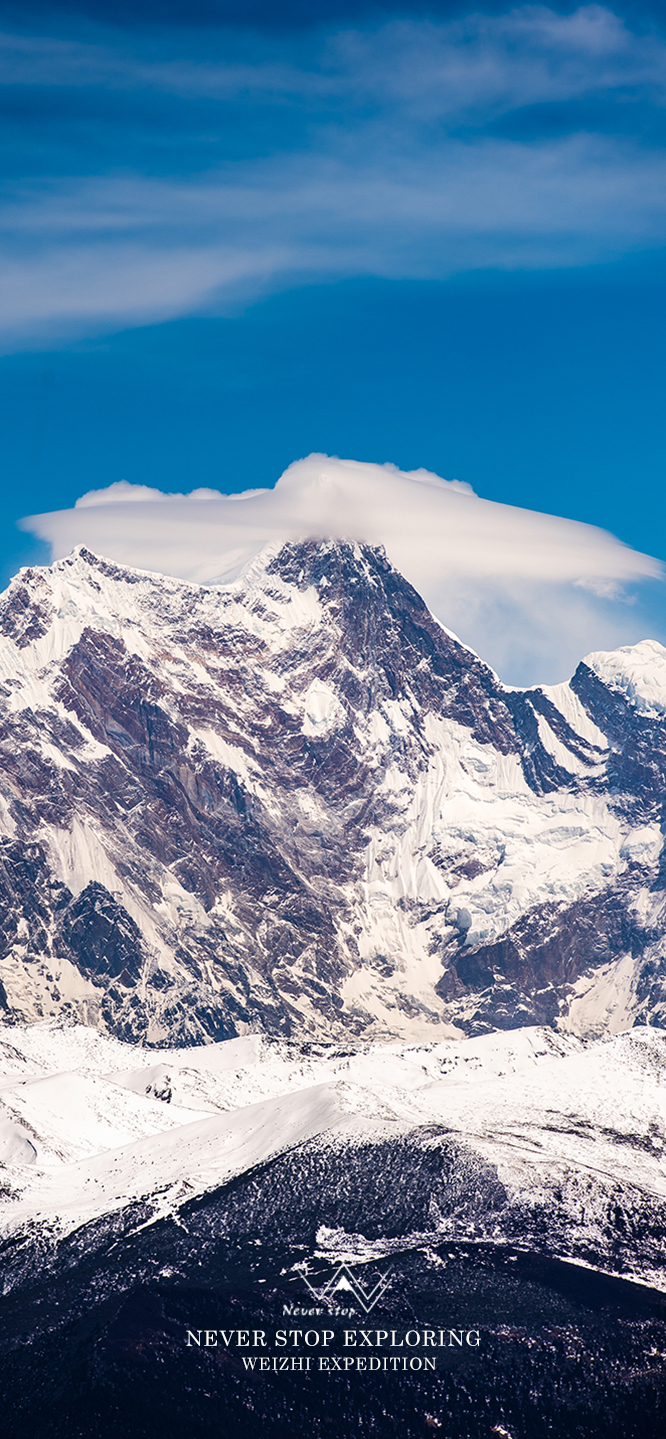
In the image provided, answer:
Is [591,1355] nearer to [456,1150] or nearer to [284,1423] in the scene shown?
[284,1423]

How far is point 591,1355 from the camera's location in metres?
134

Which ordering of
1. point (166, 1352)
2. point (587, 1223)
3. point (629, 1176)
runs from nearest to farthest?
point (166, 1352) < point (587, 1223) < point (629, 1176)

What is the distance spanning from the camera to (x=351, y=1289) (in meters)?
148

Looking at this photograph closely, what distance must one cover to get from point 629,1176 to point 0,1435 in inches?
3054

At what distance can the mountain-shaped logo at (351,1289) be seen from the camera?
146 meters

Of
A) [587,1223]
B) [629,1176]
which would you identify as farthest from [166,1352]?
[629,1176]

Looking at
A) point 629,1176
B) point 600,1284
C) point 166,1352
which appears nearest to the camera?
point 166,1352

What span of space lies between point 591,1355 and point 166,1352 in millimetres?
36045

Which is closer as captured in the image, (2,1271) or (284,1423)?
(284,1423)

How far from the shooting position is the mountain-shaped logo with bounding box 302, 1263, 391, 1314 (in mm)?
145875

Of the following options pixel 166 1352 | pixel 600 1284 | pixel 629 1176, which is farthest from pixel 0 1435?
pixel 629 1176

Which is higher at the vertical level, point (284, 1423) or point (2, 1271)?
point (2, 1271)

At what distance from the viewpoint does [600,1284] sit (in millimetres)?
147375

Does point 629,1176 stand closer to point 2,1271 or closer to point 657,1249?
point 657,1249
